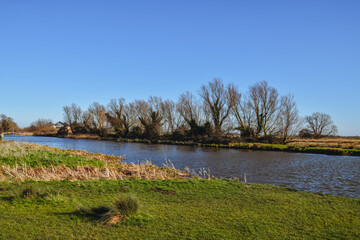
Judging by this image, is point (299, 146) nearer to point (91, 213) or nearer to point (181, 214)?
point (181, 214)

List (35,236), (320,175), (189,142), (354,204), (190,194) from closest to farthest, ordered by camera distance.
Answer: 1. (35,236)
2. (354,204)
3. (190,194)
4. (320,175)
5. (189,142)

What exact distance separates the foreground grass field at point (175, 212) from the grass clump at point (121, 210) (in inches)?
4.9

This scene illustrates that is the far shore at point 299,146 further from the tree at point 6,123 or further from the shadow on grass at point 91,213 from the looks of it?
the tree at point 6,123

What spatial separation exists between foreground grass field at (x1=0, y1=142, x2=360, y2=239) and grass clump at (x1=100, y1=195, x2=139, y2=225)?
0.41 feet

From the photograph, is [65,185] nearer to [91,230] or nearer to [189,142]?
[91,230]

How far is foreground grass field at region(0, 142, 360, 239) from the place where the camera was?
19.4 ft

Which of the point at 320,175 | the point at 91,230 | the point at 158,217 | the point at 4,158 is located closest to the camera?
the point at 91,230

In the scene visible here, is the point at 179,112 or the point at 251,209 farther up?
the point at 179,112

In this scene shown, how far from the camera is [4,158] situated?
16.1 meters

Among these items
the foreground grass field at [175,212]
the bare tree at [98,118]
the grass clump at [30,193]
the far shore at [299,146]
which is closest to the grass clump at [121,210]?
the foreground grass field at [175,212]

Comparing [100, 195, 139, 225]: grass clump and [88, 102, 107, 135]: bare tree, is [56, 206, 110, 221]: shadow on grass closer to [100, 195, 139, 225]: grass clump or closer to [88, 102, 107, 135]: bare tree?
[100, 195, 139, 225]: grass clump

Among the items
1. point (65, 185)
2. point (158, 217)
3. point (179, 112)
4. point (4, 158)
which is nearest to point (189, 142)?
point (179, 112)

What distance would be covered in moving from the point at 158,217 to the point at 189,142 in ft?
144

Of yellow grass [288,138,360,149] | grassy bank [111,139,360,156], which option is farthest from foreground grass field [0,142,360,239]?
yellow grass [288,138,360,149]
